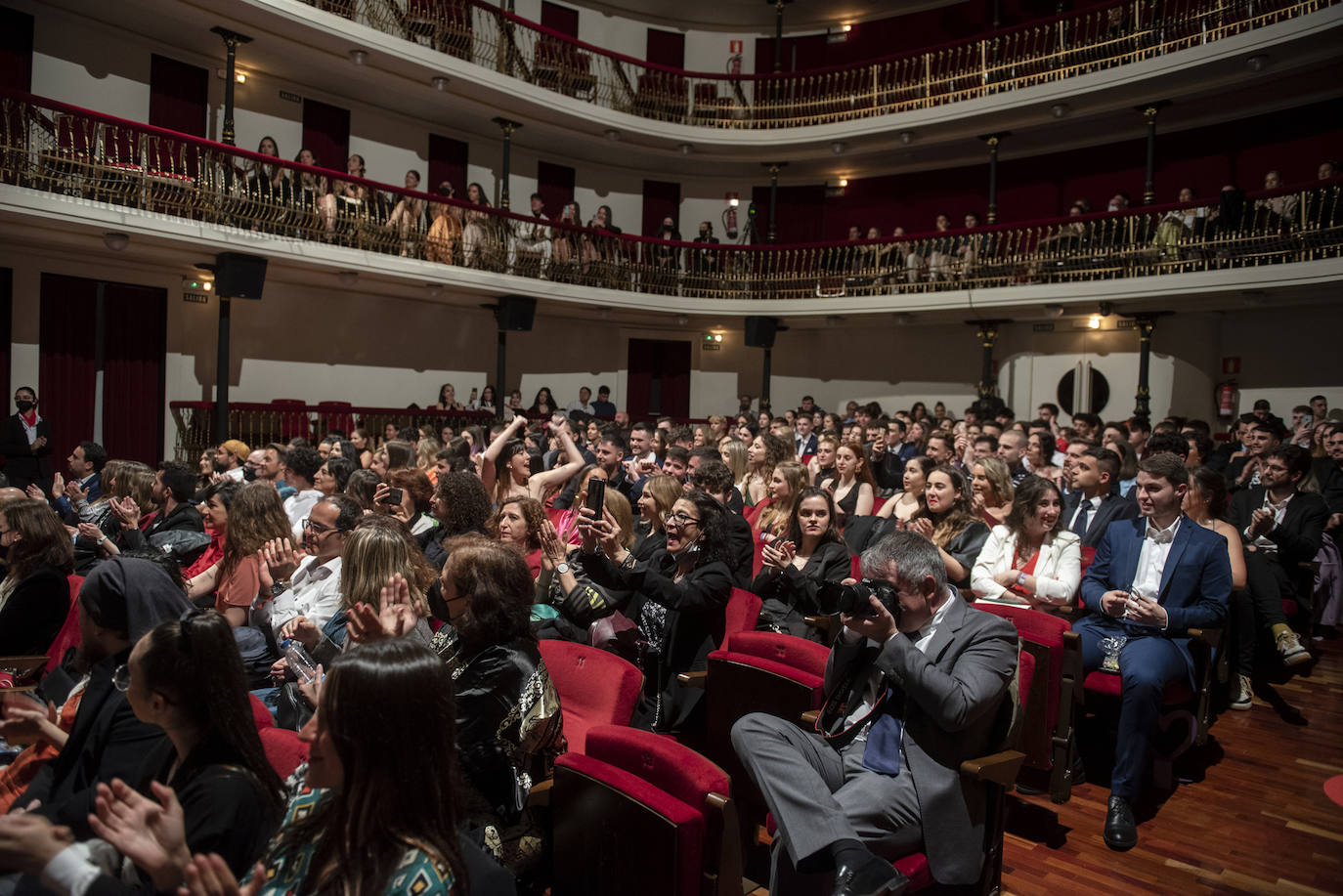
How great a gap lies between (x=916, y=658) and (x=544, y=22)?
16.1 meters

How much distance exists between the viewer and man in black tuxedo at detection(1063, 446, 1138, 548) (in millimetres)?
5246

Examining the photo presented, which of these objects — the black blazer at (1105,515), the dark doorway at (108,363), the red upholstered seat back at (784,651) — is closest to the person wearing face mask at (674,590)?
the red upholstered seat back at (784,651)

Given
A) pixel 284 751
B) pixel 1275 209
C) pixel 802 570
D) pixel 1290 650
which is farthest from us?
pixel 1275 209

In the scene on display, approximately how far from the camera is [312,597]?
141 inches

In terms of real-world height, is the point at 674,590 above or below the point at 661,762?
above

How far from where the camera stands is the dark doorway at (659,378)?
1758 centimetres

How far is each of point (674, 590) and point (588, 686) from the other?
0.64m

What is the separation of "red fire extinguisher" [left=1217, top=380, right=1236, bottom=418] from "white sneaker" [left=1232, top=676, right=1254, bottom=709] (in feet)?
31.5

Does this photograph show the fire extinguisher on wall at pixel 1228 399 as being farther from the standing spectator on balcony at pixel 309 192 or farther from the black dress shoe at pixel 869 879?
the black dress shoe at pixel 869 879

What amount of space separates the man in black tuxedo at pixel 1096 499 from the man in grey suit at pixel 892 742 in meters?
2.93

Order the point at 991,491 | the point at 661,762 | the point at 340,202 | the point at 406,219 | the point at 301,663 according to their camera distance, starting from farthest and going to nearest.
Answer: the point at 406,219
the point at 340,202
the point at 991,491
the point at 301,663
the point at 661,762

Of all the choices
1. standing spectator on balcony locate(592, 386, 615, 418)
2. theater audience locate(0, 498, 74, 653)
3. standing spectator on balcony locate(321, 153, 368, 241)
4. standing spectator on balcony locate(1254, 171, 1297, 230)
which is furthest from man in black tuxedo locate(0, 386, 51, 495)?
standing spectator on balcony locate(1254, 171, 1297, 230)

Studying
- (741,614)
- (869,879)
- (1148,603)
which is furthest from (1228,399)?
(869,879)

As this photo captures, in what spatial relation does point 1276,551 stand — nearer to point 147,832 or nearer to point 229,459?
point 147,832
